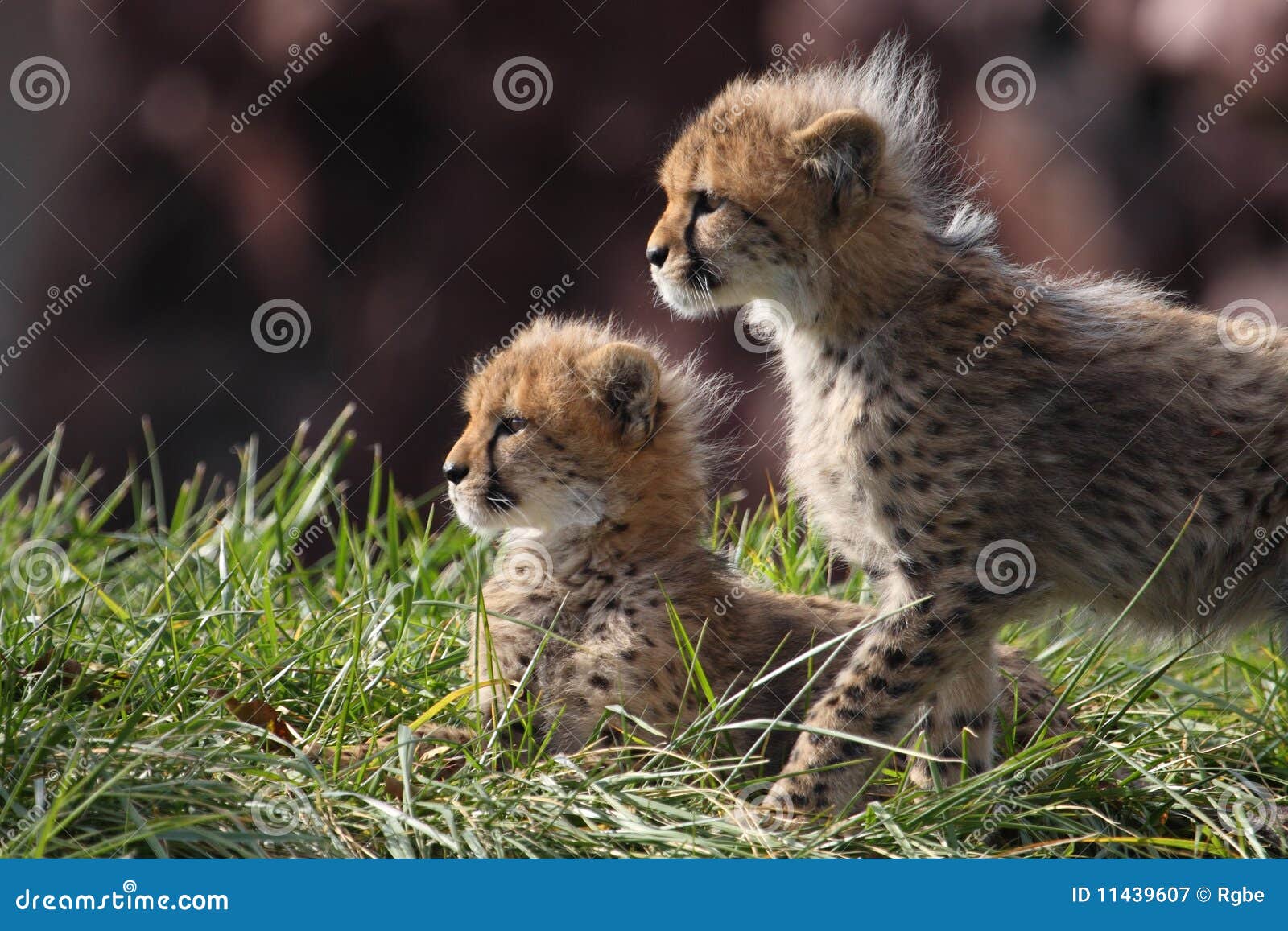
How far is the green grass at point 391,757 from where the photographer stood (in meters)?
3.10

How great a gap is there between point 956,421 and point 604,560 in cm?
100

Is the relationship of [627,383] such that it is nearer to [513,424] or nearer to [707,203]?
[513,424]

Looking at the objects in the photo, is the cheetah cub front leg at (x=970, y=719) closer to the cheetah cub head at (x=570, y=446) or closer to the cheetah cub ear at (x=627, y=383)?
the cheetah cub head at (x=570, y=446)

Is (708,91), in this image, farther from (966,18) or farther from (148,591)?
(148,591)

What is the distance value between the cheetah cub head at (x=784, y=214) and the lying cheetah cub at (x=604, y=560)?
1.03 feet

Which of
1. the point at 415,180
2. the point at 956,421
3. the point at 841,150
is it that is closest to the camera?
the point at 956,421

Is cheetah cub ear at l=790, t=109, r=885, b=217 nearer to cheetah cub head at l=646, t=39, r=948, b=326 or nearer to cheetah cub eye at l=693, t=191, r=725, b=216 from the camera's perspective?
cheetah cub head at l=646, t=39, r=948, b=326

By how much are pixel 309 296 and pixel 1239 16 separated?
4802mm

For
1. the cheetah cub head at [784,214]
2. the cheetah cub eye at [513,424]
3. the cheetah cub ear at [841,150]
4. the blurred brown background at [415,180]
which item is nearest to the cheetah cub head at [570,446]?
the cheetah cub eye at [513,424]

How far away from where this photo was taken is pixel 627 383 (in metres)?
4.07

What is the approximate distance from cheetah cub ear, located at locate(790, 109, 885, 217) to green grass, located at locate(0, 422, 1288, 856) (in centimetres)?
138

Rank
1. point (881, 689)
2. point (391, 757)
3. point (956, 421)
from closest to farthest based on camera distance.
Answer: point (391, 757)
point (881, 689)
point (956, 421)

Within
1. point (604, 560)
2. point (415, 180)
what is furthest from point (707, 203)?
point (415, 180)

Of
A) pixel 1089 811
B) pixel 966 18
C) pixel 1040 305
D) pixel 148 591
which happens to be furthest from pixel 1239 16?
pixel 148 591
